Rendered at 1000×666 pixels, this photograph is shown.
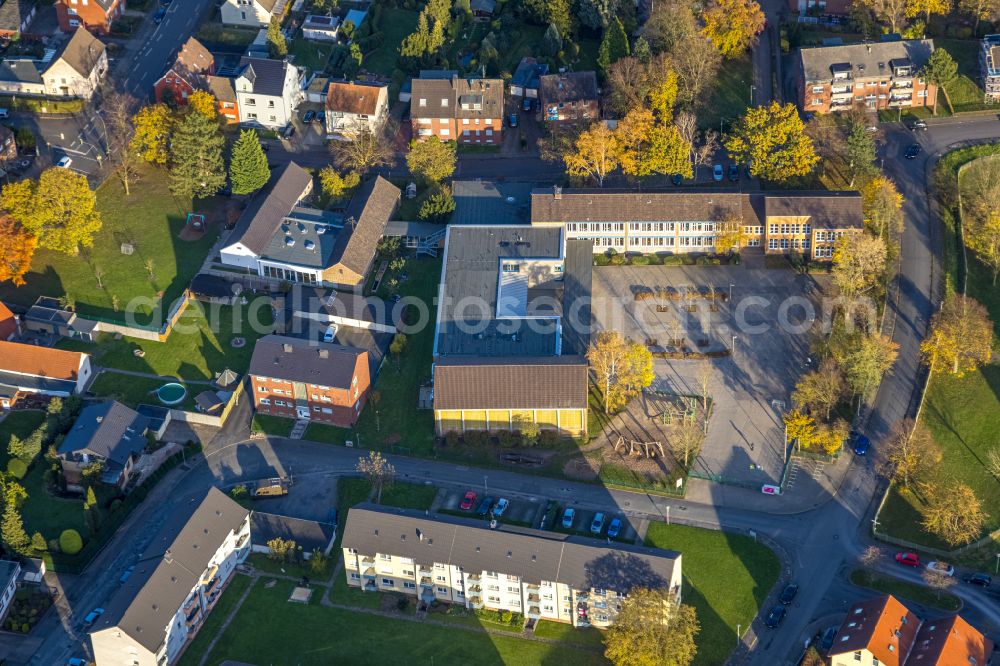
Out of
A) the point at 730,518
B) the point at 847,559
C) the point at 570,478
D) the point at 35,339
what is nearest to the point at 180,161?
the point at 35,339

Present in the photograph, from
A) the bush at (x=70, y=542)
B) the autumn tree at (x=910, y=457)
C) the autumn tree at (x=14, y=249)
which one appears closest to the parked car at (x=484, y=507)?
the bush at (x=70, y=542)

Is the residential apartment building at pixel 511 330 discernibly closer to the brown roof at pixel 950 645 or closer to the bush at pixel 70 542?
the bush at pixel 70 542

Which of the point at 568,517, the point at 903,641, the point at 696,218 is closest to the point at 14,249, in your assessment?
the point at 568,517

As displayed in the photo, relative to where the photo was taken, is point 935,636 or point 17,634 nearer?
point 935,636

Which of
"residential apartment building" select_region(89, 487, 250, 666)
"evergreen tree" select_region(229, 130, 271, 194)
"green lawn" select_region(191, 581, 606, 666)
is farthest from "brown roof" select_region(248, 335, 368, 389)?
"evergreen tree" select_region(229, 130, 271, 194)

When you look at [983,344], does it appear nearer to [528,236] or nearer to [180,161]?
[528,236]
